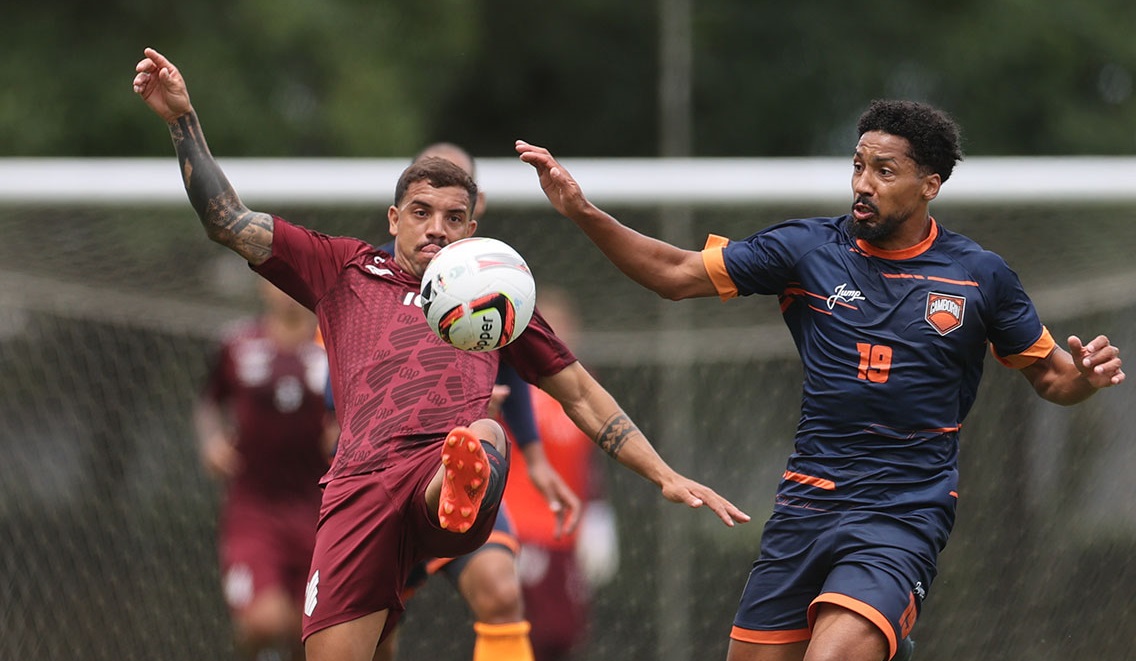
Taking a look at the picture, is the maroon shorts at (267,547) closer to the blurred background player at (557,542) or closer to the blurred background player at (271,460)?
the blurred background player at (271,460)

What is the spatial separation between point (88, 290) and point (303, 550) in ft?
7.74

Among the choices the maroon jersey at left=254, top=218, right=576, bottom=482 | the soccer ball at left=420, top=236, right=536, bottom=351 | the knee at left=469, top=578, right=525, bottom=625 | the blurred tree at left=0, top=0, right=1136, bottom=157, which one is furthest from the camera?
the blurred tree at left=0, top=0, right=1136, bottom=157

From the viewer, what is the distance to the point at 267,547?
24.7ft

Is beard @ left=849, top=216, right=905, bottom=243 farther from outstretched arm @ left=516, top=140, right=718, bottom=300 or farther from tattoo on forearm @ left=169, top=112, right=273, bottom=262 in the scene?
tattoo on forearm @ left=169, top=112, right=273, bottom=262

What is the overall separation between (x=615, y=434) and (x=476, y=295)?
0.85 metres

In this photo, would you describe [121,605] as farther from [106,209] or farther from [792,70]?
[792,70]

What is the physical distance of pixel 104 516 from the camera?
902 cm

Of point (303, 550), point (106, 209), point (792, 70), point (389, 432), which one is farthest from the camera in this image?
point (792, 70)

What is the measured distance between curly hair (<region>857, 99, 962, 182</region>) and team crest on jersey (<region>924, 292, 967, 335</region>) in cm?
45

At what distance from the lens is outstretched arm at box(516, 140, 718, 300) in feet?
16.8

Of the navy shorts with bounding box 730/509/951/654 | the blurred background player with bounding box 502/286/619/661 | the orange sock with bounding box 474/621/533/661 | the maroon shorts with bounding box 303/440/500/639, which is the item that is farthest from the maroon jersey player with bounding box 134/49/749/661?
the blurred background player with bounding box 502/286/619/661

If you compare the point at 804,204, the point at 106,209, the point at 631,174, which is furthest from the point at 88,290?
the point at 804,204


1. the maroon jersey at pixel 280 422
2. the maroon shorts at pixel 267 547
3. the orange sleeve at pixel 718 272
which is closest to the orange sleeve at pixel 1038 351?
the orange sleeve at pixel 718 272

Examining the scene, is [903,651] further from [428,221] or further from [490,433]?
[428,221]
